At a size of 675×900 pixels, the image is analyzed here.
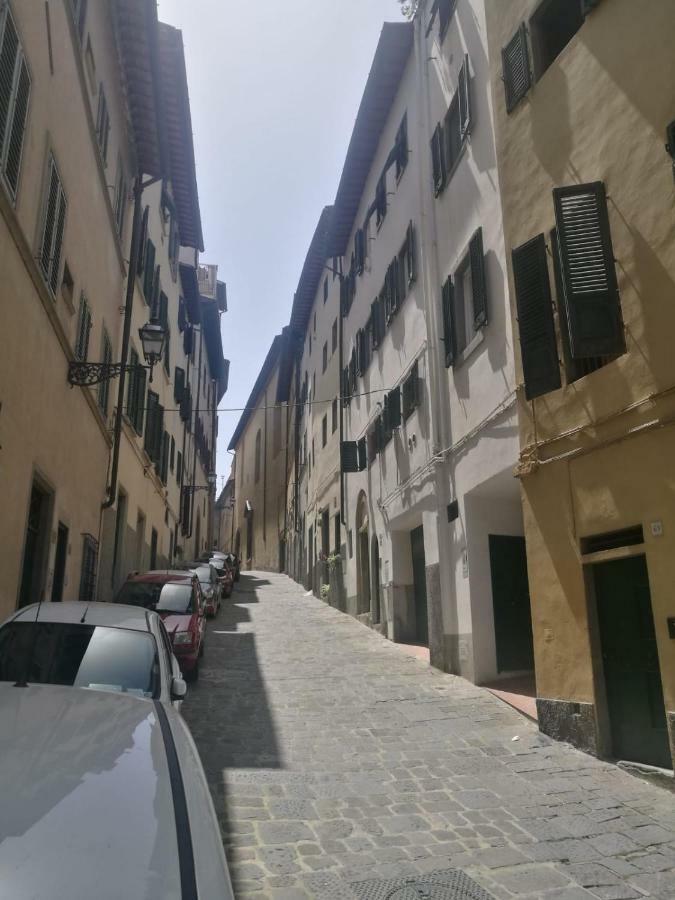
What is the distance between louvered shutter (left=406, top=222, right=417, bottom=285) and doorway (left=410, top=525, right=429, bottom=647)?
17.4ft

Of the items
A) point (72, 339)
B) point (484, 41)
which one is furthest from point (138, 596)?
point (484, 41)

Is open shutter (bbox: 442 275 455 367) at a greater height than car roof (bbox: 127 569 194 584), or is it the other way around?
open shutter (bbox: 442 275 455 367)

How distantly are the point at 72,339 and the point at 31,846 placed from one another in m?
10.7

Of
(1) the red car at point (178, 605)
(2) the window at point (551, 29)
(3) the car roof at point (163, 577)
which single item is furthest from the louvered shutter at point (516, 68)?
(3) the car roof at point (163, 577)

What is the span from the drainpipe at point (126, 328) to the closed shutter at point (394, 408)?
19.2 feet

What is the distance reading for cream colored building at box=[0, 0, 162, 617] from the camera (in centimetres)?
825

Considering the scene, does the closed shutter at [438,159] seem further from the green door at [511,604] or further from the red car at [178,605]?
the red car at [178,605]

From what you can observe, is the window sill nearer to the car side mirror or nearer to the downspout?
the downspout

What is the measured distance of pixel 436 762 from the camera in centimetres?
716

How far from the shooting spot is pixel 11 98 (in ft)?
25.9

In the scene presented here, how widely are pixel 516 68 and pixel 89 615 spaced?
881 centimetres

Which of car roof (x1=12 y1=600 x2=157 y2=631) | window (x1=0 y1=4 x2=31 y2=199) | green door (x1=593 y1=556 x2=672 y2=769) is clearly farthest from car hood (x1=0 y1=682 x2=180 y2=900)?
window (x1=0 y1=4 x2=31 y2=199)

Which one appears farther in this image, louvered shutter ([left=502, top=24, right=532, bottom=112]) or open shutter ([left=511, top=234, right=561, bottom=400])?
louvered shutter ([left=502, top=24, right=532, bottom=112])

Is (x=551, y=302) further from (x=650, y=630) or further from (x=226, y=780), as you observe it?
(x=226, y=780)
